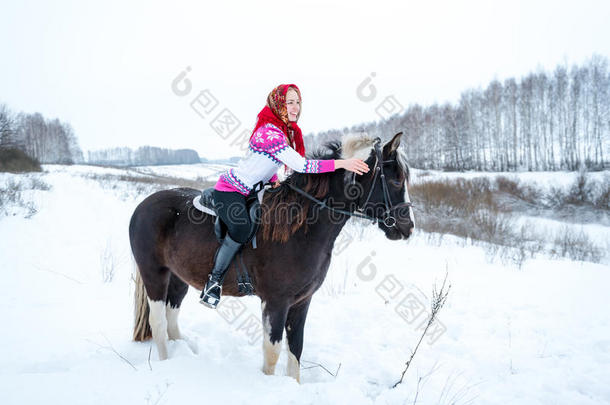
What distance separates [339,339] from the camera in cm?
372

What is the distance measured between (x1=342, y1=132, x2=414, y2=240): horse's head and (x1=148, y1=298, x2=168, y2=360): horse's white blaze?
2.33 metres

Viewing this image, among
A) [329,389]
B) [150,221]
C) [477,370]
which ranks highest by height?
[150,221]

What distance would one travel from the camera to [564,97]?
90.9 feet

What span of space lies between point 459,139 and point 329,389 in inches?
1499

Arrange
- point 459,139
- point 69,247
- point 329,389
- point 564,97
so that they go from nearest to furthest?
1. point 329,389
2. point 69,247
3. point 564,97
4. point 459,139

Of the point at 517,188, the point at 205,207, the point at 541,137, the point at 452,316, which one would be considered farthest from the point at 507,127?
the point at 205,207

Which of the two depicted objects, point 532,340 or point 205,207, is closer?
point 205,207

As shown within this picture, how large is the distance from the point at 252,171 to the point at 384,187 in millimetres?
1135

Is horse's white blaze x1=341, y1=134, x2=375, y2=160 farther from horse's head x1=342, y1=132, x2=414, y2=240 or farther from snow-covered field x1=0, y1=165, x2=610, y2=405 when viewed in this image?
snow-covered field x1=0, y1=165, x2=610, y2=405

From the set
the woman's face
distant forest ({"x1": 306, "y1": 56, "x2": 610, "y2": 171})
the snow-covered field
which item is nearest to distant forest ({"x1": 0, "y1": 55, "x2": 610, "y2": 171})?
distant forest ({"x1": 306, "y1": 56, "x2": 610, "y2": 171})

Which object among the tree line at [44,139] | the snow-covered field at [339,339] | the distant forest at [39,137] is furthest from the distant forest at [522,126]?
the tree line at [44,139]

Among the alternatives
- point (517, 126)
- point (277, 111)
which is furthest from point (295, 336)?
point (517, 126)

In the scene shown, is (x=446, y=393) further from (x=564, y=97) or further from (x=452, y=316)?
(x=564, y=97)

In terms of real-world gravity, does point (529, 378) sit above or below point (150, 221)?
below
